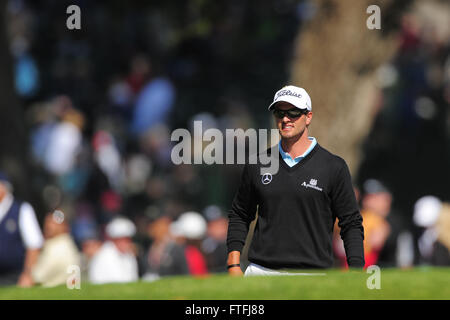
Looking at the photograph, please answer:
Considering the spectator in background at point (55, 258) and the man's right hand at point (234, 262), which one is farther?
the spectator in background at point (55, 258)

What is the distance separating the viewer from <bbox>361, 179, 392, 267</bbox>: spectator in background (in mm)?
14094

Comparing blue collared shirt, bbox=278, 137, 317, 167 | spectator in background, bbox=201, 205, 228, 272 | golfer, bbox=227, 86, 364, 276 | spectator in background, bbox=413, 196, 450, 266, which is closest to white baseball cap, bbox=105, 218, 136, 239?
spectator in background, bbox=201, 205, 228, 272

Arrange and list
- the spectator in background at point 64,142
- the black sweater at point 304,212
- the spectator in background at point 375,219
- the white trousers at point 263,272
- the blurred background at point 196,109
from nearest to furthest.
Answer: the black sweater at point 304,212
the white trousers at point 263,272
the spectator in background at point 375,219
the blurred background at point 196,109
the spectator in background at point 64,142

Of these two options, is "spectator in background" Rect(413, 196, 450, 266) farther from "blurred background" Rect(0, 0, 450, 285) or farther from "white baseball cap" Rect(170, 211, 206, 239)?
"white baseball cap" Rect(170, 211, 206, 239)

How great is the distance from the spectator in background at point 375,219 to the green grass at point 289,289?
15.9 feet

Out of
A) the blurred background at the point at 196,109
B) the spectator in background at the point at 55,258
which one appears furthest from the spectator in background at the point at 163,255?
the spectator in background at the point at 55,258

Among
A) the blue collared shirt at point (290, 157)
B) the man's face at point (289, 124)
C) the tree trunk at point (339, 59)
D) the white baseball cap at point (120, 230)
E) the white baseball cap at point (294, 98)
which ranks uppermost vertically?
the tree trunk at point (339, 59)

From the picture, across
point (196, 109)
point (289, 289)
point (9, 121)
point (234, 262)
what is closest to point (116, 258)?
point (9, 121)

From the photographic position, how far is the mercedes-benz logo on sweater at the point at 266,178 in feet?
24.8

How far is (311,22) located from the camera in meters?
15.7

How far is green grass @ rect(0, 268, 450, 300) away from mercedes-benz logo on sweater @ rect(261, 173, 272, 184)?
69 centimetres

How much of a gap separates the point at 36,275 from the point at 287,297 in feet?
20.2

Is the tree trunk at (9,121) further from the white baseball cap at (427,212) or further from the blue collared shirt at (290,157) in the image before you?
the blue collared shirt at (290,157)
